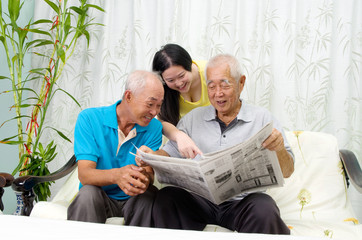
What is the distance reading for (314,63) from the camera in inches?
85.7

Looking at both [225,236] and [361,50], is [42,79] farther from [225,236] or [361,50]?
[225,236]

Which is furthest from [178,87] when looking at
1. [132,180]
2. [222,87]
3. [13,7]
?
[13,7]

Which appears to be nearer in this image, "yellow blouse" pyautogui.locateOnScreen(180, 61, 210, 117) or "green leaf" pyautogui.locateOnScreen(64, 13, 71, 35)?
"yellow blouse" pyautogui.locateOnScreen(180, 61, 210, 117)

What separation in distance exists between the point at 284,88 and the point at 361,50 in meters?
0.50


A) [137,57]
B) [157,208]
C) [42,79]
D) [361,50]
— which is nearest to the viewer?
[157,208]

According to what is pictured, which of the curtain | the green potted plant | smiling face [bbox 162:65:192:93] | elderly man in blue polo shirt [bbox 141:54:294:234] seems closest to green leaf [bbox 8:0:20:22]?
the green potted plant

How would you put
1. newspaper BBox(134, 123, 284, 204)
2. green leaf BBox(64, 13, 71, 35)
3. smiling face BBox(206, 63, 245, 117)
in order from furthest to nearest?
green leaf BBox(64, 13, 71, 35) → smiling face BBox(206, 63, 245, 117) → newspaper BBox(134, 123, 284, 204)

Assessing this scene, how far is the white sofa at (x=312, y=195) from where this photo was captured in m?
1.48

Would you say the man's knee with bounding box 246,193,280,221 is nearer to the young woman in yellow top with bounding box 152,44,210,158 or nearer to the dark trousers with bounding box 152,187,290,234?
the dark trousers with bounding box 152,187,290,234

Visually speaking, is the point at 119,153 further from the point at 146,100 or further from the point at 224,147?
the point at 224,147

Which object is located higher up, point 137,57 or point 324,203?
point 137,57

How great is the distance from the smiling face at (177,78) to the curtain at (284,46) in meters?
0.59

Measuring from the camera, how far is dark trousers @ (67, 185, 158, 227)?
131 centimetres

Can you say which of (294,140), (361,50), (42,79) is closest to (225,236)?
(294,140)
